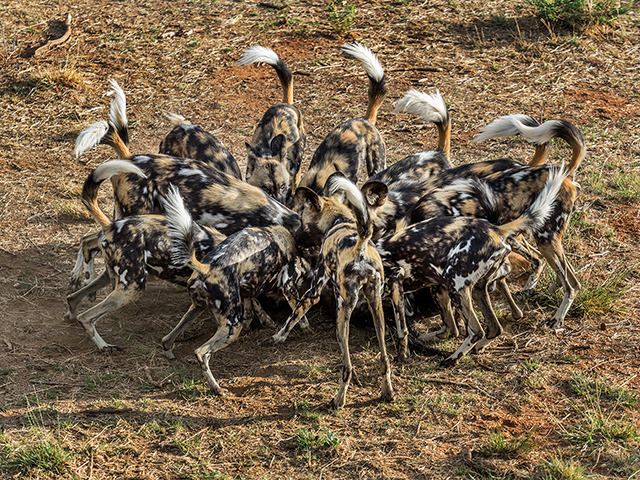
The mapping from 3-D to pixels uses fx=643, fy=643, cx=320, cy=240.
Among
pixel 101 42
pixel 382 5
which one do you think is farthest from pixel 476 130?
pixel 101 42

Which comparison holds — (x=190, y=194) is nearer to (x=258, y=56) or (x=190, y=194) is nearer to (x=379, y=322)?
(x=379, y=322)

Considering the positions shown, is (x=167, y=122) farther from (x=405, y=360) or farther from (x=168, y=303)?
(x=405, y=360)

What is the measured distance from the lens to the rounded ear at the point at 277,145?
6035 millimetres

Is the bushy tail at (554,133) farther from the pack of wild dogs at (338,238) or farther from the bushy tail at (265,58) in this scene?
the bushy tail at (265,58)

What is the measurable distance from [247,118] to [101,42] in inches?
116

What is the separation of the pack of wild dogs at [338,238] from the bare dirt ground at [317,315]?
0.74 feet

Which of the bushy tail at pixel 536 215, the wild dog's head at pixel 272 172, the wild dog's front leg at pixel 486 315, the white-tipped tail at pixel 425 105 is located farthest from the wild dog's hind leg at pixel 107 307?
the white-tipped tail at pixel 425 105

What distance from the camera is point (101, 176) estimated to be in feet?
14.3

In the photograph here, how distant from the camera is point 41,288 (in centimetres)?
512

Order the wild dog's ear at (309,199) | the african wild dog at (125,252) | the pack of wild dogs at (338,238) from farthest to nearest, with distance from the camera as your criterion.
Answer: the wild dog's ear at (309,199)
the african wild dog at (125,252)
the pack of wild dogs at (338,238)

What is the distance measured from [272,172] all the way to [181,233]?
6.21 ft

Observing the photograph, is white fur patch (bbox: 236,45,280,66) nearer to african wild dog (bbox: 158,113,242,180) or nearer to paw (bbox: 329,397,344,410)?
african wild dog (bbox: 158,113,242,180)

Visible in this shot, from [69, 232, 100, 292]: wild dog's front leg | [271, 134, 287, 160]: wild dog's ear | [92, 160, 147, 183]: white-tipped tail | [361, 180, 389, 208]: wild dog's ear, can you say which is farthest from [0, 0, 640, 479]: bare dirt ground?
[271, 134, 287, 160]: wild dog's ear

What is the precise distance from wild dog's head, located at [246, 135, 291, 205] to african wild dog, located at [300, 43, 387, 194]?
215mm
